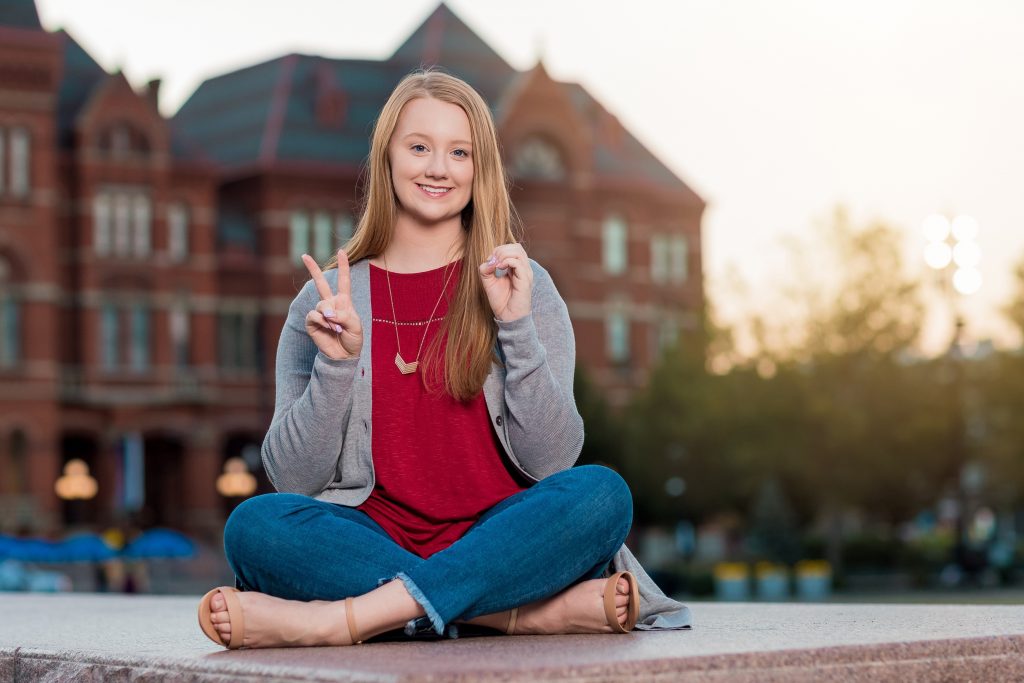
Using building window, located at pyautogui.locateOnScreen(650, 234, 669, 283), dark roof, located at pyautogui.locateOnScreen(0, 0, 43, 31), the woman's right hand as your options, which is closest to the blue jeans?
the woman's right hand

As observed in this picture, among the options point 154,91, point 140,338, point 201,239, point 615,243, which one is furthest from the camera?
point 615,243

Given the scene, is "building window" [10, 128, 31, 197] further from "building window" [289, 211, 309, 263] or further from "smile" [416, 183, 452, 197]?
"smile" [416, 183, 452, 197]

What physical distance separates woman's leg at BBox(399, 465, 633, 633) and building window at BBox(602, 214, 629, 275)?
5209 cm

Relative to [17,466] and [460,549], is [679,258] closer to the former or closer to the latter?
[17,466]

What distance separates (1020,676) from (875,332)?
34632 millimetres

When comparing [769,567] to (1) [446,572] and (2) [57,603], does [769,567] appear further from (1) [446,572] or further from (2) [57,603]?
(1) [446,572]

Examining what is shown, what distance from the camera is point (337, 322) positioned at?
14.9 ft

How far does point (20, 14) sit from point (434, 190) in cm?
4390

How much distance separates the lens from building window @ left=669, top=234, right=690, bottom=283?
191 ft

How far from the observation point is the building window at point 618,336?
56.6 meters

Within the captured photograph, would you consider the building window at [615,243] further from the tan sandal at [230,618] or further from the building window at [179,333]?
the tan sandal at [230,618]

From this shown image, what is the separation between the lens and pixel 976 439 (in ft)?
147

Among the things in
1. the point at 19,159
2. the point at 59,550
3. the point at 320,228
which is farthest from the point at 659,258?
the point at 59,550

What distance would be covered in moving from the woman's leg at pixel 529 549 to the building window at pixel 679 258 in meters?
53.9
